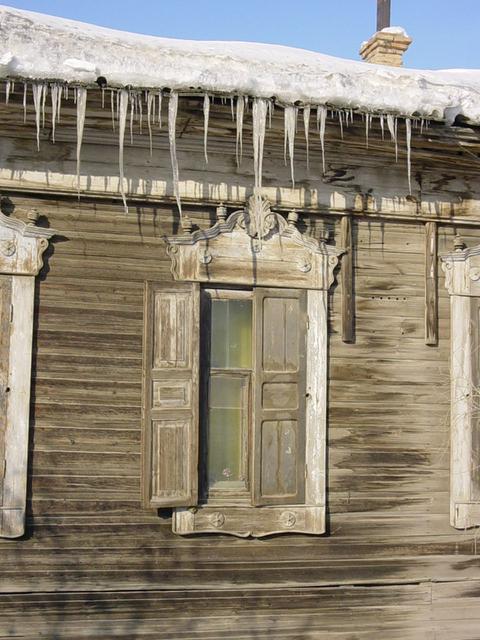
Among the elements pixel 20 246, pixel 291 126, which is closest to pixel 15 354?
pixel 20 246

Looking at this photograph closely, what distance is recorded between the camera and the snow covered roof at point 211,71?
234 inches

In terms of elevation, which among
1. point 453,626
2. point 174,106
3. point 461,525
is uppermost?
point 174,106

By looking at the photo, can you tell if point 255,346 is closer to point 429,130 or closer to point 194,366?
point 194,366

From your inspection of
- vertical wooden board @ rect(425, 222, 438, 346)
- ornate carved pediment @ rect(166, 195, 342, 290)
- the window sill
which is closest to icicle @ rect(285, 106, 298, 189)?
ornate carved pediment @ rect(166, 195, 342, 290)

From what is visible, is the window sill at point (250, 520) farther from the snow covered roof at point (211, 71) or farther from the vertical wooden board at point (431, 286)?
the snow covered roof at point (211, 71)

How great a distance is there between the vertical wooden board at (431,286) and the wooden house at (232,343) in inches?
0.9

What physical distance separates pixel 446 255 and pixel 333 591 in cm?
264

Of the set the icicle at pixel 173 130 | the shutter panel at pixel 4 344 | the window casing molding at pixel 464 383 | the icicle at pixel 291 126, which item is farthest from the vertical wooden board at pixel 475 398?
the shutter panel at pixel 4 344

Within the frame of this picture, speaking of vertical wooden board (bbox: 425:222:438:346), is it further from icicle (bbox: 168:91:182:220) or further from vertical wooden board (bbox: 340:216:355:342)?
icicle (bbox: 168:91:182:220)

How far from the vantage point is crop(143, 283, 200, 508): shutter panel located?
6.42 metres

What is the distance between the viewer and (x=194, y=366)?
257 inches

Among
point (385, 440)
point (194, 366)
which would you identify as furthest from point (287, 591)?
point (194, 366)

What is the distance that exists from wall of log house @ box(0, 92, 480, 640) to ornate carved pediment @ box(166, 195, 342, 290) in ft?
0.49

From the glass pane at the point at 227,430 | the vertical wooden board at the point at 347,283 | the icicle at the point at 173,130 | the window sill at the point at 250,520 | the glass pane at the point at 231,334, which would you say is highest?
the icicle at the point at 173,130
